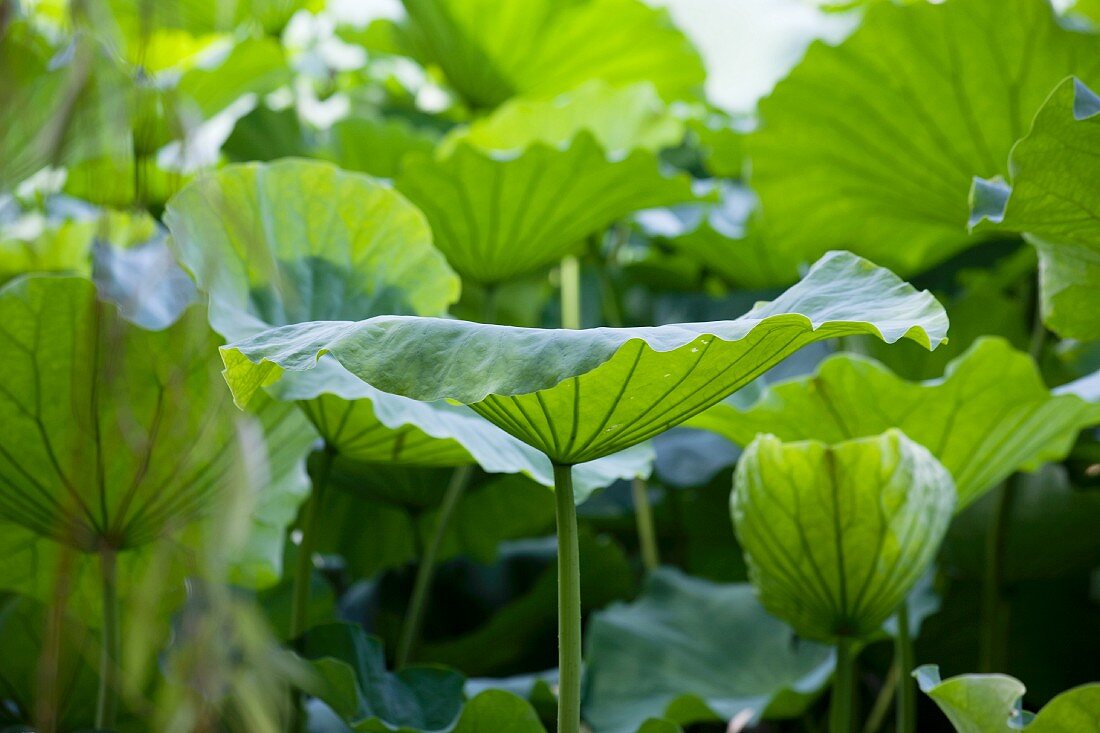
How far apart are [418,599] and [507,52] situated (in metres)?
0.80

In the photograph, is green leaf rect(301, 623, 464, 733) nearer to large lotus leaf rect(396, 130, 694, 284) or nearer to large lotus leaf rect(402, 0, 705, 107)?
large lotus leaf rect(396, 130, 694, 284)

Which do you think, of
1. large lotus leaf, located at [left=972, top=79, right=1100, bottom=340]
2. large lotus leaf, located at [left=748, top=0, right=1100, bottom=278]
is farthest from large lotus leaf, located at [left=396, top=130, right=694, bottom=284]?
large lotus leaf, located at [left=972, top=79, right=1100, bottom=340]

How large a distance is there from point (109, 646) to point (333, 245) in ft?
→ 1.08

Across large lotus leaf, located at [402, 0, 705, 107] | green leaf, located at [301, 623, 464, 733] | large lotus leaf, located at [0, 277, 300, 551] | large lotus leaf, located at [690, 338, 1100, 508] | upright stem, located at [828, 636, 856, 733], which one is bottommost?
upright stem, located at [828, 636, 856, 733]

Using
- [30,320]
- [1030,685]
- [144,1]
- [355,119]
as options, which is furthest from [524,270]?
[144,1]

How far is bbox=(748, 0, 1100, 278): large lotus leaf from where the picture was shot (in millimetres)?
968

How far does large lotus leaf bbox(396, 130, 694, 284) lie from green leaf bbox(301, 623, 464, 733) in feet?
1.37

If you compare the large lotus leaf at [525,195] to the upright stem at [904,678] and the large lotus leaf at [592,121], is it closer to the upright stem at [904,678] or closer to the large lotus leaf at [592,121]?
the large lotus leaf at [592,121]

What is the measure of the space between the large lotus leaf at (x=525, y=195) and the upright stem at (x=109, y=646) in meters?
0.44

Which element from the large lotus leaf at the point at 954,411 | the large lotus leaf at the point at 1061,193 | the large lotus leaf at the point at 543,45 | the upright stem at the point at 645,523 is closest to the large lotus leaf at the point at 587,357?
the large lotus leaf at the point at 1061,193

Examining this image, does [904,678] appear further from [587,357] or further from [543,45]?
[543,45]

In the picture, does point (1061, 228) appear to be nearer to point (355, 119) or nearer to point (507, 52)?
point (355, 119)

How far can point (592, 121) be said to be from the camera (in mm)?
1274

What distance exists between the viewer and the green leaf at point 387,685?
30.9 inches
